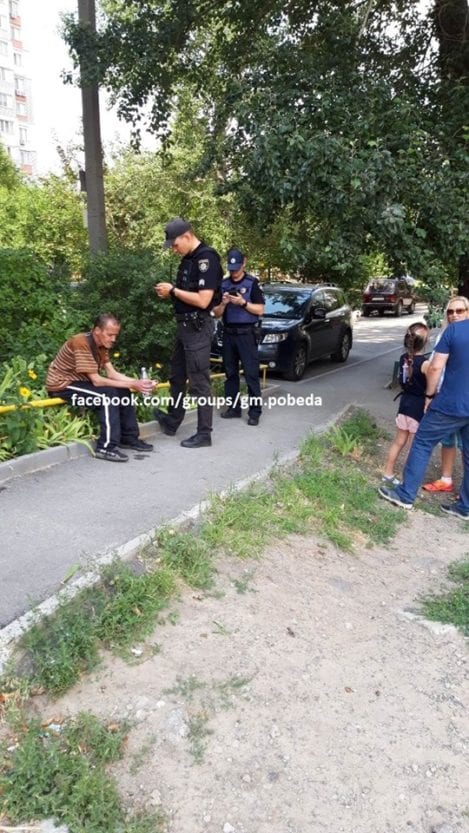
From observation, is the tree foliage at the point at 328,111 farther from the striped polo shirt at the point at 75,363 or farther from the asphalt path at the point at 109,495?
the striped polo shirt at the point at 75,363

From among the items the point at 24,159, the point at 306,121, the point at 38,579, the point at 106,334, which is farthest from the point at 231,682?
the point at 24,159

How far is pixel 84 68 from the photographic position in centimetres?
858

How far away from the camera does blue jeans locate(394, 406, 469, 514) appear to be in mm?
5098

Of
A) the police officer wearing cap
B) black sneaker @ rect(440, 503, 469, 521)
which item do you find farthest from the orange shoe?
the police officer wearing cap

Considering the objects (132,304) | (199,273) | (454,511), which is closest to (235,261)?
(199,273)

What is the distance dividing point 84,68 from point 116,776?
9.00 metres

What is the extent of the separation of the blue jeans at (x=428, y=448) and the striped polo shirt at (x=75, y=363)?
2.94 m

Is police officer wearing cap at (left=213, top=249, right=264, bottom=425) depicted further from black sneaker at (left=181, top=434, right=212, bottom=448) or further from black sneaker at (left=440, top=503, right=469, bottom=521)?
black sneaker at (left=440, top=503, right=469, bottom=521)

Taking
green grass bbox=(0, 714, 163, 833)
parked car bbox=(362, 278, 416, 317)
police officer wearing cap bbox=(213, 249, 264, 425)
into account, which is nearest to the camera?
green grass bbox=(0, 714, 163, 833)

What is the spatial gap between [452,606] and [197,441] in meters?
2.95

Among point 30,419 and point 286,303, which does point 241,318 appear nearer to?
point 30,419

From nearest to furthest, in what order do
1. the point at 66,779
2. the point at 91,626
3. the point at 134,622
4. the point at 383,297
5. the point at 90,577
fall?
the point at 66,779, the point at 91,626, the point at 134,622, the point at 90,577, the point at 383,297

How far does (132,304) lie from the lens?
25.8ft

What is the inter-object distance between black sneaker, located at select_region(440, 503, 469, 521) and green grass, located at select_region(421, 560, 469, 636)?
116 centimetres
